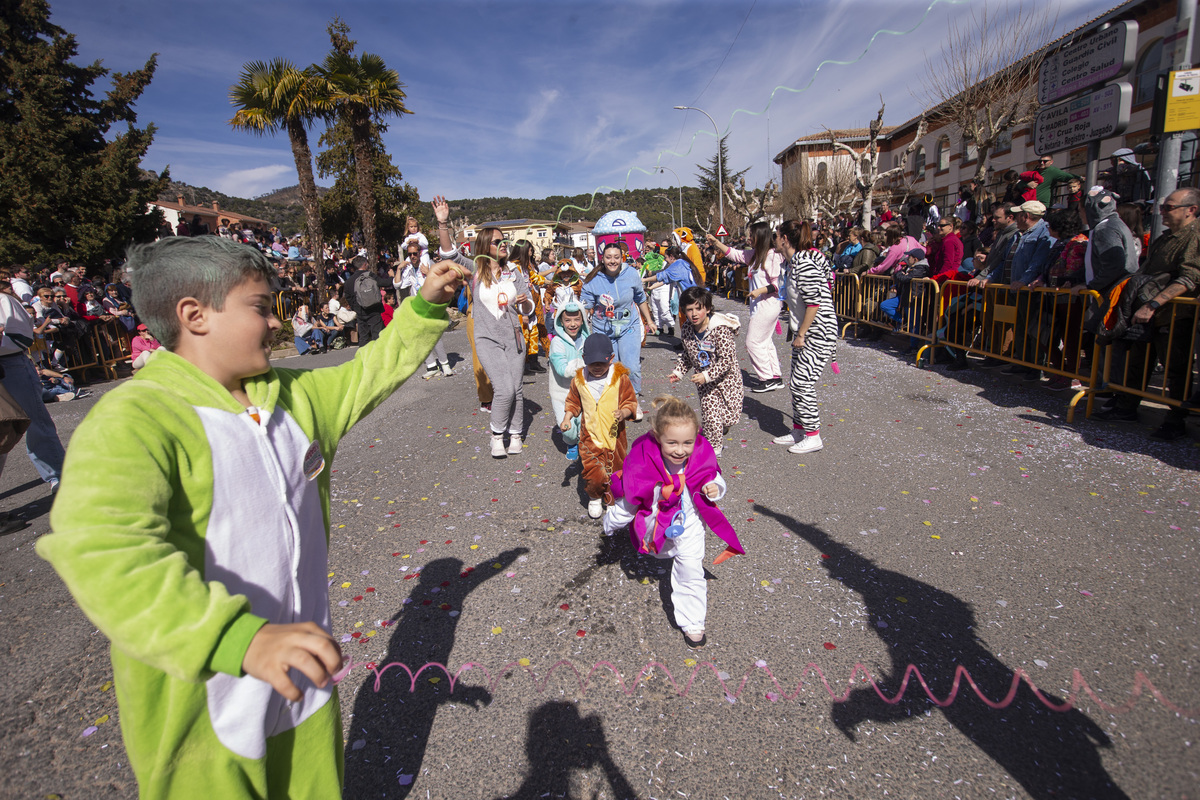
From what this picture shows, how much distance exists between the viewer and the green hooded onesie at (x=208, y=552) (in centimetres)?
105

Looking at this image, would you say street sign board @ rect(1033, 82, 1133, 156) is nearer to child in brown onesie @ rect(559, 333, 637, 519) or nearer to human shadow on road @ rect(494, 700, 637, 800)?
child in brown onesie @ rect(559, 333, 637, 519)

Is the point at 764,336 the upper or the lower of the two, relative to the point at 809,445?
upper

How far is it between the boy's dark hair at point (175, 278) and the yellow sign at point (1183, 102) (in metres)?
7.93

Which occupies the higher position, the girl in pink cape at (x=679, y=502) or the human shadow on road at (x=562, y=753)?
the girl in pink cape at (x=679, y=502)

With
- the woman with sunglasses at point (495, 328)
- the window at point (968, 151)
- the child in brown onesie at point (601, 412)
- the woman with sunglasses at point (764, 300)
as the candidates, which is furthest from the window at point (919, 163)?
the child in brown onesie at point (601, 412)

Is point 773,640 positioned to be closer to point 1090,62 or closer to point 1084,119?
point 1084,119

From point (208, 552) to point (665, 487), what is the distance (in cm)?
214

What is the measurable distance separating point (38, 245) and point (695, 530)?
21.6 m

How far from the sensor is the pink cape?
309cm

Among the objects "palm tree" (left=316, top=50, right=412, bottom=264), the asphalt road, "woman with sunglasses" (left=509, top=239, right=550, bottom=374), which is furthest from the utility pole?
"palm tree" (left=316, top=50, right=412, bottom=264)

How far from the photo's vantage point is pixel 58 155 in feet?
54.3

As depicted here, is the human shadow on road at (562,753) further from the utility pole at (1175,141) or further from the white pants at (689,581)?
the utility pole at (1175,141)

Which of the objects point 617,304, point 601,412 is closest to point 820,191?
point 617,304

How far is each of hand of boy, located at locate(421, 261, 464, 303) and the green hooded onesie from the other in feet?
0.22
